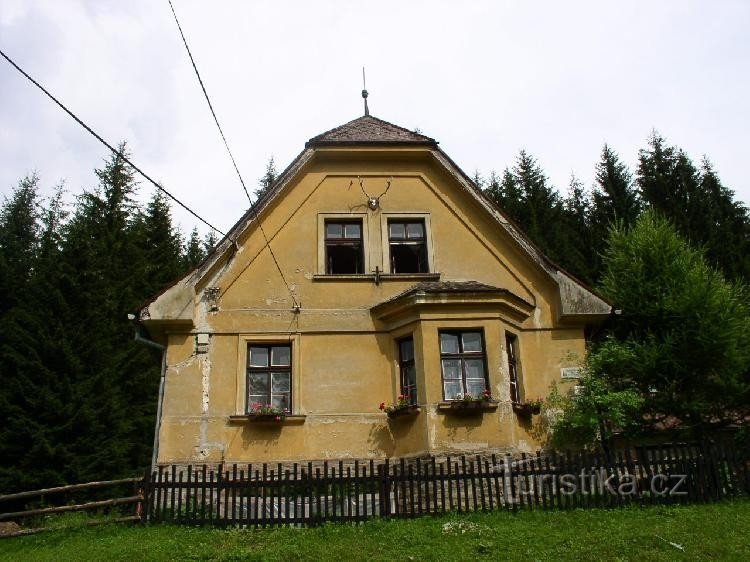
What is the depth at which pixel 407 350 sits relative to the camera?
13.7 meters

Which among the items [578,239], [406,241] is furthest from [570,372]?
[578,239]

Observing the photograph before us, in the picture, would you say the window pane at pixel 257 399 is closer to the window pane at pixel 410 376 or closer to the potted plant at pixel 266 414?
the potted plant at pixel 266 414

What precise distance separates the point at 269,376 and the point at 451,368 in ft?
12.4

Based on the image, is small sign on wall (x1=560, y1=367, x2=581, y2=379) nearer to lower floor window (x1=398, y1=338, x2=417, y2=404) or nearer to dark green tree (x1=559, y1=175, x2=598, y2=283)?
lower floor window (x1=398, y1=338, x2=417, y2=404)

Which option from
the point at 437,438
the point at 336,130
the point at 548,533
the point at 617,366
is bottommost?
the point at 548,533

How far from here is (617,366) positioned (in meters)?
14.0

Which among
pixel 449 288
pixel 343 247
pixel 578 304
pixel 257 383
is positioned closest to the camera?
pixel 449 288

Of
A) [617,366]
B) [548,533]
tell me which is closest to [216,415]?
[548,533]

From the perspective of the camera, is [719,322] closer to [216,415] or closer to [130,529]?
[216,415]

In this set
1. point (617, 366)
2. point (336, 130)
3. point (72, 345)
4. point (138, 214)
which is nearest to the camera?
point (617, 366)

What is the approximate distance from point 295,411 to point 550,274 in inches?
247

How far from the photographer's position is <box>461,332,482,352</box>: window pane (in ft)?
43.7

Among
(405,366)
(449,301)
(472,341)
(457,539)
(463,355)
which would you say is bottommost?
(457,539)

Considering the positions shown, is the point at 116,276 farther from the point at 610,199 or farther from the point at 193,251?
the point at 610,199
